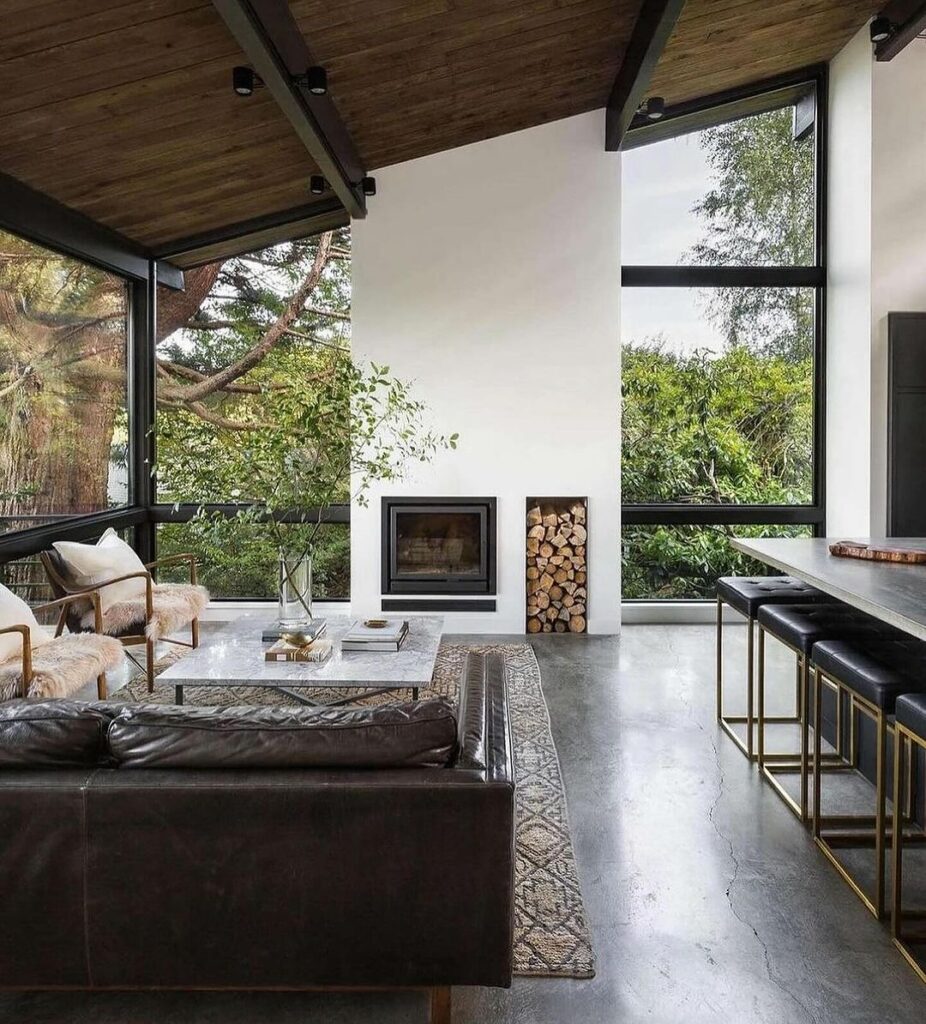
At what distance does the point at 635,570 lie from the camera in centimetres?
636

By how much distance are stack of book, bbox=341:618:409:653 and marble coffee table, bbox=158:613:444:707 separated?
0.04 metres

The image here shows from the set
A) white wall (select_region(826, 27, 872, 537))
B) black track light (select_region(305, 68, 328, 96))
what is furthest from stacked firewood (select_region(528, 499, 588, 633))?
black track light (select_region(305, 68, 328, 96))

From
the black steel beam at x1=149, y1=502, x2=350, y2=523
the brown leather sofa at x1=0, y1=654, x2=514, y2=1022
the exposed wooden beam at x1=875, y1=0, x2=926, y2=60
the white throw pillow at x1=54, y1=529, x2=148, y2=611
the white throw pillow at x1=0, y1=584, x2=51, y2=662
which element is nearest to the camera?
the brown leather sofa at x1=0, y1=654, x2=514, y2=1022

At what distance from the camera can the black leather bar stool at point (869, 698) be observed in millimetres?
2363

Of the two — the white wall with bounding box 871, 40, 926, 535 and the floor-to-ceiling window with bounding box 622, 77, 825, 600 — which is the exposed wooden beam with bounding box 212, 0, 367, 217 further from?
the white wall with bounding box 871, 40, 926, 535

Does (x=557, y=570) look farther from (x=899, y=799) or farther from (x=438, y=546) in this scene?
(x=899, y=799)

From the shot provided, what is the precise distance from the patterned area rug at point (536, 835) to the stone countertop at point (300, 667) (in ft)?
1.32

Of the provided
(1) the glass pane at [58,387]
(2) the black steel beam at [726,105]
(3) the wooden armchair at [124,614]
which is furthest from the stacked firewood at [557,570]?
(1) the glass pane at [58,387]

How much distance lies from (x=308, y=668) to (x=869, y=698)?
2137mm

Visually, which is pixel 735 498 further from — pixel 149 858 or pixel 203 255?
pixel 149 858

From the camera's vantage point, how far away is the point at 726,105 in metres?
6.09

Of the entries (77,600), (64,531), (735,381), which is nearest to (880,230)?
(735,381)

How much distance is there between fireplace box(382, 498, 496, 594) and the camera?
6012mm

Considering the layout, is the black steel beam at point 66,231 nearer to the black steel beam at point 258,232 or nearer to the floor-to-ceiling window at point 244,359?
the black steel beam at point 258,232
